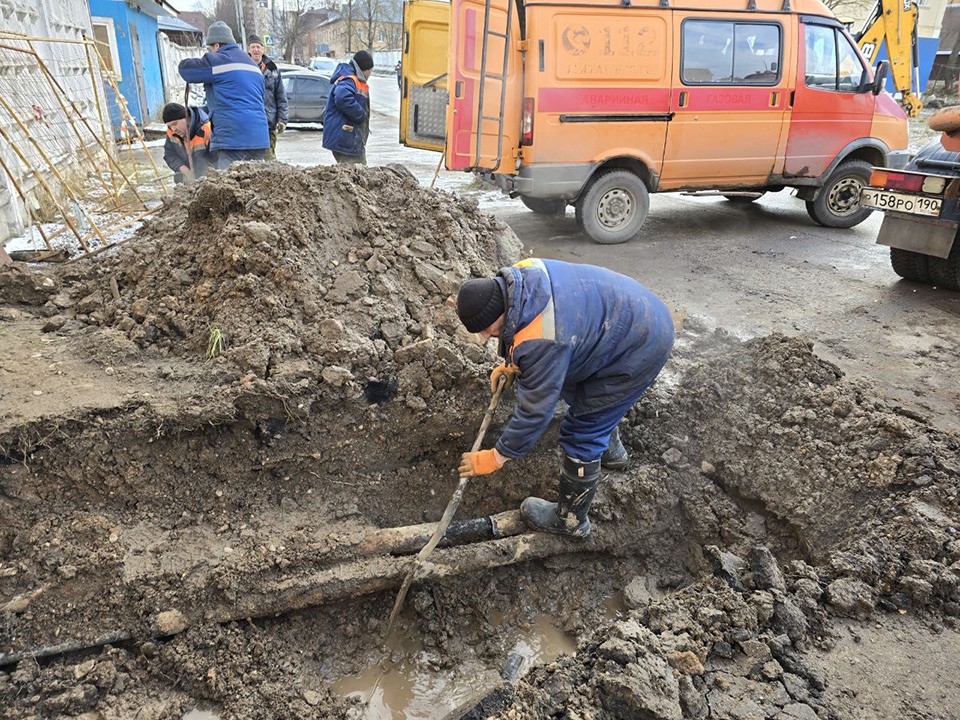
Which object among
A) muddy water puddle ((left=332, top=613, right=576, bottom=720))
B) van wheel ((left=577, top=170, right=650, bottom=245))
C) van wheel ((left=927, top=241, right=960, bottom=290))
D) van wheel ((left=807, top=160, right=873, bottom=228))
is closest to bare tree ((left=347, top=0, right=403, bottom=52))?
van wheel ((left=807, top=160, right=873, bottom=228))

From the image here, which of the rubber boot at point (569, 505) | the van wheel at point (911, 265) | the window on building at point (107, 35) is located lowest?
the rubber boot at point (569, 505)

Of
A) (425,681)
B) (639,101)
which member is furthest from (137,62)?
(425,681)

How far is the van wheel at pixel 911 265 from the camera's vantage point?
6230 millimetres

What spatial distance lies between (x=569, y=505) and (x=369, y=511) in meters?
1.18

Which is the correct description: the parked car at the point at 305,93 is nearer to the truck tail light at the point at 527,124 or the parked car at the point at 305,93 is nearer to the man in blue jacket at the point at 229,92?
the man in blue jacket at the point at 229,92

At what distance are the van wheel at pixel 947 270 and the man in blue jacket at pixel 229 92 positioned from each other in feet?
23.0

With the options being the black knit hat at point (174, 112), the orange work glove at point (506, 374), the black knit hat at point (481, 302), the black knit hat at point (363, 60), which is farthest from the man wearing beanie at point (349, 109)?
the black knit hat at point (481, 302)

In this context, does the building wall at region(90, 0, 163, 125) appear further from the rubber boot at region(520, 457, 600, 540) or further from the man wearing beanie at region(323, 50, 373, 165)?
the rubber boot at region(520, 457, 600, 540)

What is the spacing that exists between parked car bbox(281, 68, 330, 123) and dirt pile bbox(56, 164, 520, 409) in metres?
13.0

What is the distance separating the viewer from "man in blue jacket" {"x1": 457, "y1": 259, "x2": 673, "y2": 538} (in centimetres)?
264

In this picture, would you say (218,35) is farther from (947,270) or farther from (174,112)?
(947,270)

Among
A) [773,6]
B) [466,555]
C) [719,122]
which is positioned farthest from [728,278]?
[466,555]

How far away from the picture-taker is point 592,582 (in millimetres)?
3520

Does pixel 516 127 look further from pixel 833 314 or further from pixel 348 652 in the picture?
pixel 348 652
